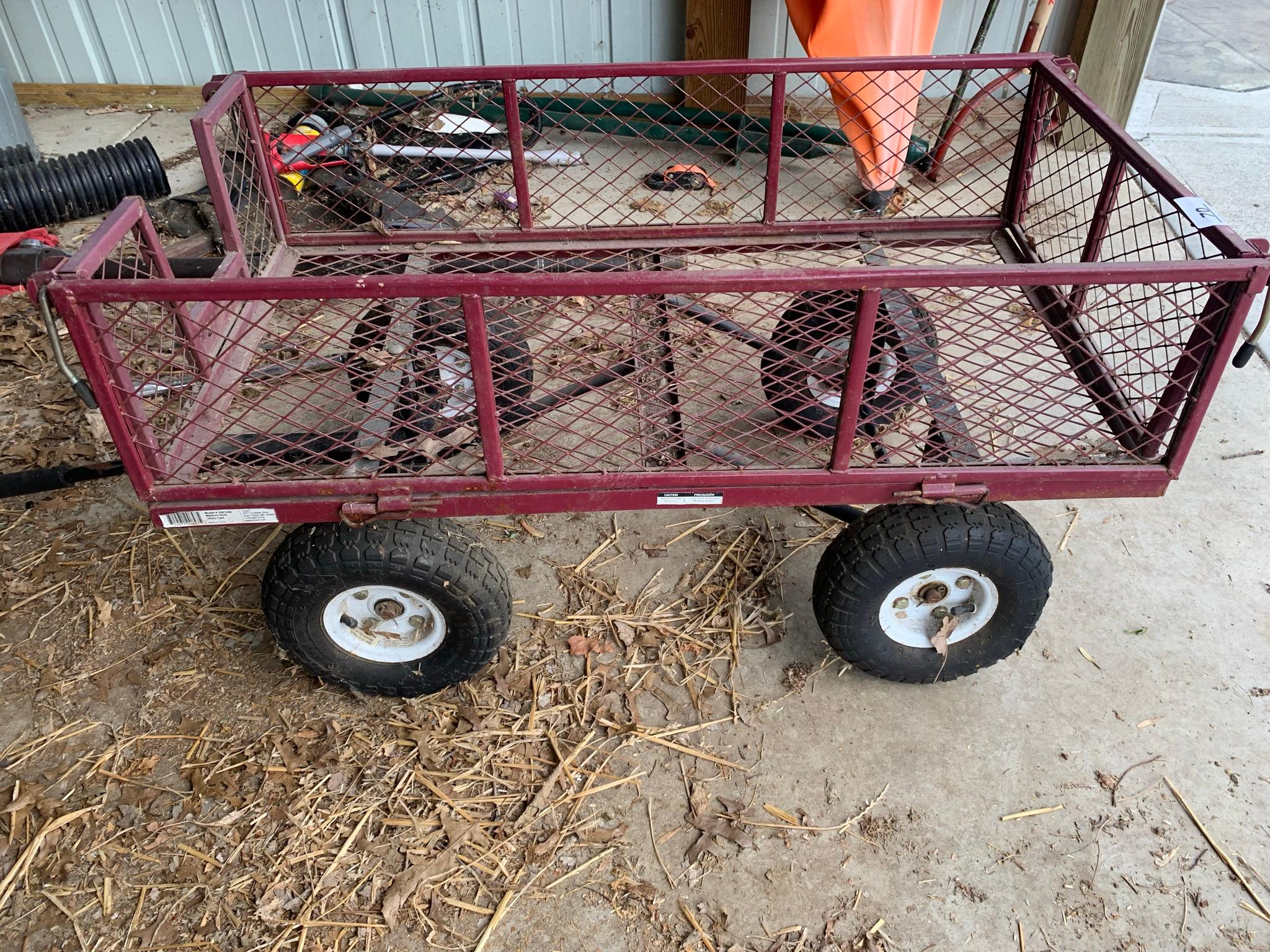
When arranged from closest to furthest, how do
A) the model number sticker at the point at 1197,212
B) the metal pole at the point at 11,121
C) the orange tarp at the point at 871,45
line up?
the model number sticker at the point at 1197,212 → the orange tarp at the point at 871,45 → the metal pole at the point at 11,121

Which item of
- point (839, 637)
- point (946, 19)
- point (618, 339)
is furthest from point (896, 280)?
point (946, 19)

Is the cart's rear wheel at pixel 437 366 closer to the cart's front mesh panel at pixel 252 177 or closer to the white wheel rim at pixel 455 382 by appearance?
the white wheel rim at pixel 455 382

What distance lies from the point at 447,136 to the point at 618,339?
7.63 feet

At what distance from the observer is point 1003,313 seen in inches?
178

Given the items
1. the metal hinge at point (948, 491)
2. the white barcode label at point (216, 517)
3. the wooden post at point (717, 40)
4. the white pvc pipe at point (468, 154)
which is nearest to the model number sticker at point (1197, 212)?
the metal hinge at point (948, 491)

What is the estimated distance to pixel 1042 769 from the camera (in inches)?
104

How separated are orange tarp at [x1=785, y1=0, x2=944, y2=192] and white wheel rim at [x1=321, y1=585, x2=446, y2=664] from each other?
Answer: 3364 mm

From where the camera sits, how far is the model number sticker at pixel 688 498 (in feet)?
7.91

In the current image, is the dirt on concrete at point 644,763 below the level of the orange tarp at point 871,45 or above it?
below

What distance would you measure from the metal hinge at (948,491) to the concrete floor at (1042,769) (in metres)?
0.75

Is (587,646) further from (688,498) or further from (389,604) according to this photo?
(688,498)

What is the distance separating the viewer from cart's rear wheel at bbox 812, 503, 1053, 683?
2.47 metres

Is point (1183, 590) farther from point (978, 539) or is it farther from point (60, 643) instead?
point (60, 643)

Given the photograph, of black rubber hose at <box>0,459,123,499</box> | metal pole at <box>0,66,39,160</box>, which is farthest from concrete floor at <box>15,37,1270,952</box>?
metal pole at <box>0,66,39,160</box>
